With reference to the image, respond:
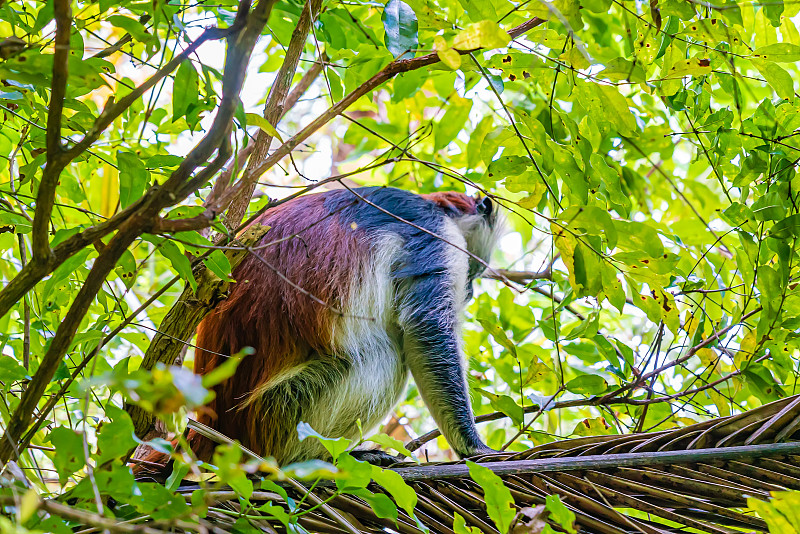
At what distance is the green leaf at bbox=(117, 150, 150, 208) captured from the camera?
2083 millimetres

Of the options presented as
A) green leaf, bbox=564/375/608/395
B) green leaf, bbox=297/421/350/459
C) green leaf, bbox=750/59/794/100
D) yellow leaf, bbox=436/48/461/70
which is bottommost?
green leaf, bbox=297/421/350/459

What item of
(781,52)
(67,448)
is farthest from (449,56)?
(781,52)

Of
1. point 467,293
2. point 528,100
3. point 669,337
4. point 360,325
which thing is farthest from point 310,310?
point 669,337

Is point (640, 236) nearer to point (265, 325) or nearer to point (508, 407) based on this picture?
point (508, 407)

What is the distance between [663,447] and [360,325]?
65.5 inches

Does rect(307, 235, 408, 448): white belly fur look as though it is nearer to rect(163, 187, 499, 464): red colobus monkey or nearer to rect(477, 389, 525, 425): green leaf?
rect(163, 187, 499, 464): red colobus monkey

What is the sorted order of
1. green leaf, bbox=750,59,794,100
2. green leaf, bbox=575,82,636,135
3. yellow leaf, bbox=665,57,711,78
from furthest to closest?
1. green leaf, bbox=750,59,794,100
2. yellow leaf, bbox=665,57,711,78
3. green leaf, bbox=575,82,636,135

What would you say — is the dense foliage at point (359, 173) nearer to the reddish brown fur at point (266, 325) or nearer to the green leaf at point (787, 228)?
the green leaf at point (787, 228)

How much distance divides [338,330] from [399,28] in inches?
69.8

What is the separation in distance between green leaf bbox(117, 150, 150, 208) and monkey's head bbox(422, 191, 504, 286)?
2676mm

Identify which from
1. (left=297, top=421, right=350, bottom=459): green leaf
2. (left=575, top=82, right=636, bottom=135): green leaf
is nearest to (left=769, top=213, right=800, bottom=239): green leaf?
(left=575, top=82, right=636, bottom=135): green leaf

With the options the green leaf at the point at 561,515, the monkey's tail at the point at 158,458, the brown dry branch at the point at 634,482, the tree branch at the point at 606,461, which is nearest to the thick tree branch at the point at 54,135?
the brown dry branch at the point at 634,482

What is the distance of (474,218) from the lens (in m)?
4.81

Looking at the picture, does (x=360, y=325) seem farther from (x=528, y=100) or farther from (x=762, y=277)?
(x=762, y=277)
